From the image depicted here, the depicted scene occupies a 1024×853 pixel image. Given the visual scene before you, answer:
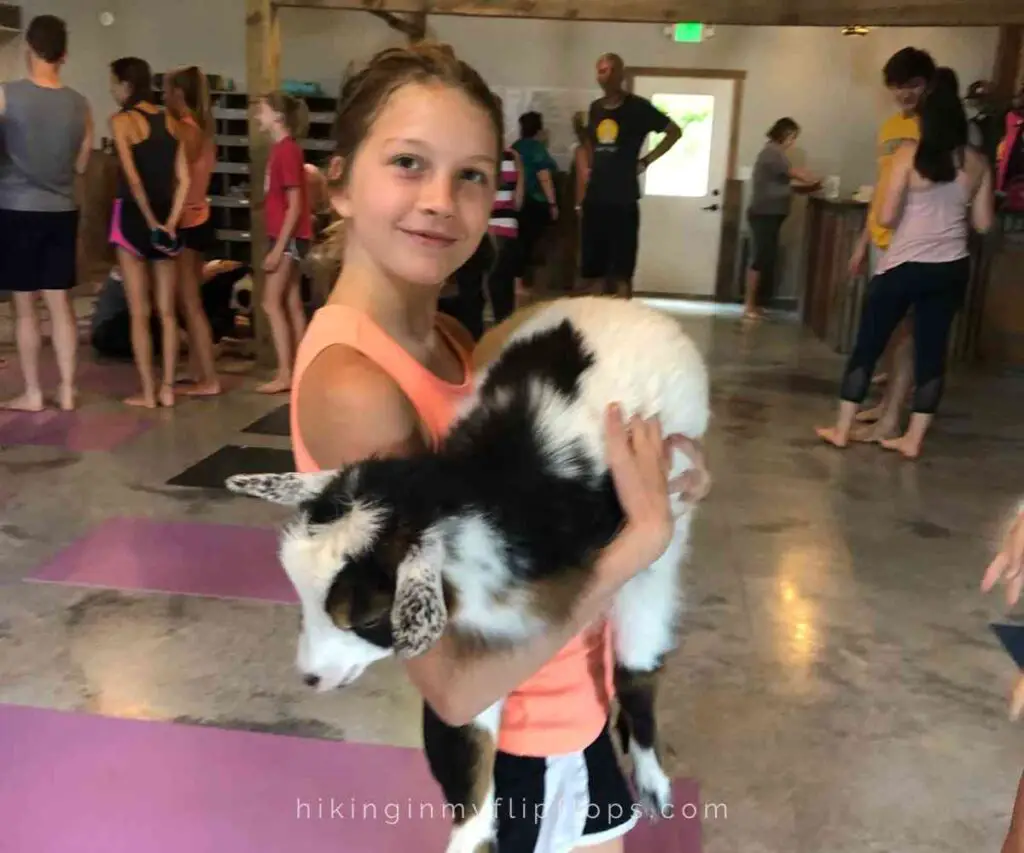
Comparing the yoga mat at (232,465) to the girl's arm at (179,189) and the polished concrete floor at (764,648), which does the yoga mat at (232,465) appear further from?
the girl's arm at (179,189)

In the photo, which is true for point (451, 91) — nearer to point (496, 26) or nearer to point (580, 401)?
point (580, 401)

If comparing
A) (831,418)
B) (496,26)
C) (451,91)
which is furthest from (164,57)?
(451,91)

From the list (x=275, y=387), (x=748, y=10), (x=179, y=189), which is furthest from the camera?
(x=748, y=10)

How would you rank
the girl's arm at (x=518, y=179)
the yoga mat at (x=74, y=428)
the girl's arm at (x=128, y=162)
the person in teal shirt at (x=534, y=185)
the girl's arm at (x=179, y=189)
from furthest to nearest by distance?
the person in teal shirt at (x=534, y=185) < the girl's arm at (x=518, y=179) < the girl's arm at (x=179, y=189) < the girl's arm at (x=128, y=162) < the yoga mat at (x=74, y=428)

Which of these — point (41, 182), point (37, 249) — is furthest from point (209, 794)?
point (41, 182)

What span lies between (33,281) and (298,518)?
4069 millimetres

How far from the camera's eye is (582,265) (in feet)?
21.5

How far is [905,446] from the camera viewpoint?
179 inches

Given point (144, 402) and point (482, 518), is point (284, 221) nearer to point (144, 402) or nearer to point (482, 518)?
point (144, 402)

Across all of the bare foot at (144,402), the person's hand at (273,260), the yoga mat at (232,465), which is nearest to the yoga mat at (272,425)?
A: the yoga mat at (232,465)

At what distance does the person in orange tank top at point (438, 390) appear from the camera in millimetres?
1035

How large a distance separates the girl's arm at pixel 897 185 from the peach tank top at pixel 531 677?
3.50 m

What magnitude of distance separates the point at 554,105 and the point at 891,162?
584 cm

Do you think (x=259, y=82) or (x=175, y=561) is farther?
(x=259, y=82)
